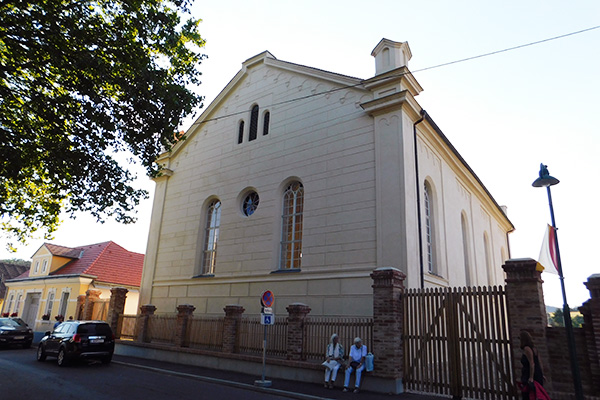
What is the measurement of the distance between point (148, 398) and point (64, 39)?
8.97 m

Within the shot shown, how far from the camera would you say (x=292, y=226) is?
16.3 meters

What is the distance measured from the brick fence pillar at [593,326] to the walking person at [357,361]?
15.6 feet

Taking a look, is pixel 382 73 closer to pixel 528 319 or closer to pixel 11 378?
pixel 528 319

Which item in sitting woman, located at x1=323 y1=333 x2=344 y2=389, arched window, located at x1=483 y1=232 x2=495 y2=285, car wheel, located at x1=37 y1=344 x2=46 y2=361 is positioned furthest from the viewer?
arched window, located at x1=483 y1=232 x2=495 y2=285

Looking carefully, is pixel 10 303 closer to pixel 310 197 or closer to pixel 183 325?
pixel 183 325

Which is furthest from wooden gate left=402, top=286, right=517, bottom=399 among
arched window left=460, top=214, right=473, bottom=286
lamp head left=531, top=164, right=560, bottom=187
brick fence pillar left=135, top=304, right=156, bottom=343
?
brick fence pillar left=135, top=304, right=156, bottom=343

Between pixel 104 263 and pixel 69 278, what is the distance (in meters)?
2.42

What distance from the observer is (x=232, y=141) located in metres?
19.8

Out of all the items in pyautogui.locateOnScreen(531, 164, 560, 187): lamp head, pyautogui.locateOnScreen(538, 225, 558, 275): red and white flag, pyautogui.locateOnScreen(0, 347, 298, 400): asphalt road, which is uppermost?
pyautogui.locateOnScreen(531, 164, 560, 187): lamp head

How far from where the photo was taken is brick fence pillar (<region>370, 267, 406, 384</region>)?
9.75 m

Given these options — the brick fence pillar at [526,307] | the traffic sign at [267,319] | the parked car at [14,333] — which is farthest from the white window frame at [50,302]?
the brick fence pillar at [526,307]

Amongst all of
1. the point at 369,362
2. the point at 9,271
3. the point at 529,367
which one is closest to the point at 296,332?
the point at 369,362

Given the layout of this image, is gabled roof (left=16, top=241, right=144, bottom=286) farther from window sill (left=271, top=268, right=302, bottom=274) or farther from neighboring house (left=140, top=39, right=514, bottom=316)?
window sill (left=271, top=268, right=302, bottom=274)

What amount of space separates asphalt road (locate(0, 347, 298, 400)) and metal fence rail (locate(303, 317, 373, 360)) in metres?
2.28
